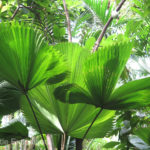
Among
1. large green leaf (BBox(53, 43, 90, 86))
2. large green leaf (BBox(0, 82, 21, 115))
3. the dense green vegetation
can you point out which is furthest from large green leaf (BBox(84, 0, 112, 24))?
large green leaf (BBox(0, 82, 21, 115))

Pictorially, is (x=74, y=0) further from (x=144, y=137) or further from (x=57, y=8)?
(x=144, y=137)

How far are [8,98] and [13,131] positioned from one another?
0.16 metres

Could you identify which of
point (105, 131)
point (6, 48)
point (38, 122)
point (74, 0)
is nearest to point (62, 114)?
point (38, 122)

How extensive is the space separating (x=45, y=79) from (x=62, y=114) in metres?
0.17

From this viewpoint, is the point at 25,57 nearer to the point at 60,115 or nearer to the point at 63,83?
the point at 63,83

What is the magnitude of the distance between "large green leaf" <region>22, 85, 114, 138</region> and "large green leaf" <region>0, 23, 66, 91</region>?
0.34 ft

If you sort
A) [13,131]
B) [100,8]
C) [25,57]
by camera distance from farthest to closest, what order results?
[100,8] < [13,131] < [25,57]

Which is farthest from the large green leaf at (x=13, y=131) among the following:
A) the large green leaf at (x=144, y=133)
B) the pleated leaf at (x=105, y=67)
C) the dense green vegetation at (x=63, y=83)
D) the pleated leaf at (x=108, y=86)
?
the large green leaf at (x=144, y=133)

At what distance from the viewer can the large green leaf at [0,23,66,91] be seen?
44 cm

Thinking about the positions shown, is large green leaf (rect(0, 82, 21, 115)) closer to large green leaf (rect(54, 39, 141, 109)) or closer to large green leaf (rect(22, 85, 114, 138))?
large green leaf (rect(22, 85, 114, 138))

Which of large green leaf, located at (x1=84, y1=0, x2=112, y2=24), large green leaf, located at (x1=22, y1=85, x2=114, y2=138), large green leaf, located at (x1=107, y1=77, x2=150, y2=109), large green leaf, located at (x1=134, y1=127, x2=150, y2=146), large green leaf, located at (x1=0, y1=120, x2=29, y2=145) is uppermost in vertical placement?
large green leaf, located at (x1=84, y1=0, x2=112, y2=24)

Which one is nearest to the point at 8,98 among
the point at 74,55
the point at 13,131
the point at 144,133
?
the point at 13,131

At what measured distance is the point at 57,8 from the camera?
1439 mm

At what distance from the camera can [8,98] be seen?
24.6 inches
